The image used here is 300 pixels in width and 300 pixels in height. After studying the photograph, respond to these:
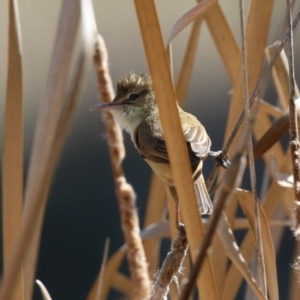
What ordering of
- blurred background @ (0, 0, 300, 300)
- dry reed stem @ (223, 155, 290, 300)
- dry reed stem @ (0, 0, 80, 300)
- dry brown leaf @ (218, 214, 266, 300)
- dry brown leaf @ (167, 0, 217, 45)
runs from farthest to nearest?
blurred background @ (0, 0, 300, 300), dry reed stem @ (223, 155, 290, 300), dry brown leaf @ (167, 0, 217, 45), dry brown leaf @ (218, 214, 266, 300), dry reed stem @ (0, 0, 80, 300)

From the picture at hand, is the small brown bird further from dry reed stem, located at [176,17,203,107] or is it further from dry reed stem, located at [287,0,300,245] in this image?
dry reed stem, located at [287,0,300,245]

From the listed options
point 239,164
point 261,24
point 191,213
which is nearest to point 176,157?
point 191,213

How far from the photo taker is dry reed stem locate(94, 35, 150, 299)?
1.34m

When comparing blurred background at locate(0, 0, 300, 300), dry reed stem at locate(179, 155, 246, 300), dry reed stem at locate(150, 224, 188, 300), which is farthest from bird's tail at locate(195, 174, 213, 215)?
blurred background at locate(0, 0, 300, 300)

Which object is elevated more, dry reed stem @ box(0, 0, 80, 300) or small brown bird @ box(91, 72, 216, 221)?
dry reed stem @ box(0, 0, 80, 300)

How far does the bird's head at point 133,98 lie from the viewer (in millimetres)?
2477

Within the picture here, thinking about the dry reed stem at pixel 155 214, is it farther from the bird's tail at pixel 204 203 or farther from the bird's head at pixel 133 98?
the bird's head at pixel 133 98

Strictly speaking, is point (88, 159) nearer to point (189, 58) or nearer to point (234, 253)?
point (189, 58)

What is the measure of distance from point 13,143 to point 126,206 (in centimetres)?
28

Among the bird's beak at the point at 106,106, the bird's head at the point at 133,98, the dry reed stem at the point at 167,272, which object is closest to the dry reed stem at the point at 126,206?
the dry reed stem at the point at 167,272

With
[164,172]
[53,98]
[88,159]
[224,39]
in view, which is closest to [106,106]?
[164,172]

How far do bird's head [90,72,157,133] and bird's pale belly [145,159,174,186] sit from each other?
36cm

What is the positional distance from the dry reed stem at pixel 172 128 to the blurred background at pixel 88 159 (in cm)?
257

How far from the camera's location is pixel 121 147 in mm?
1564
